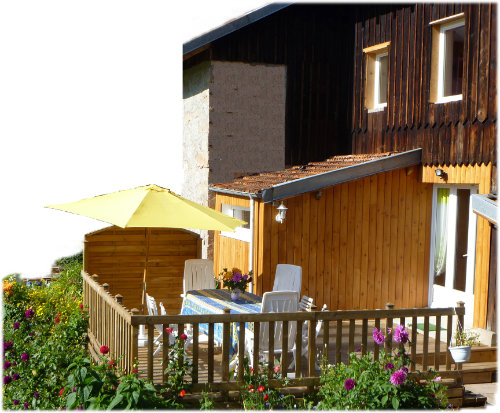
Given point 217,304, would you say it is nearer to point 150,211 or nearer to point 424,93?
point 150,211

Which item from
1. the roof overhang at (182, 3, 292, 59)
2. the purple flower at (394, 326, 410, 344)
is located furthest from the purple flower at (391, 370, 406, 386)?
the roof overhang at (182, 3, 292, 59)

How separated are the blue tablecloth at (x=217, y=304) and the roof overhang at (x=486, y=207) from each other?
10.6 feet

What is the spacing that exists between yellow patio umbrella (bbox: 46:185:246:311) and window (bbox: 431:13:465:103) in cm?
504

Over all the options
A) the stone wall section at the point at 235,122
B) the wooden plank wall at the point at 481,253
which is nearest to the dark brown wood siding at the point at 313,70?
the stone wall section at the point at 235,122

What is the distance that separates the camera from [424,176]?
11.4 m

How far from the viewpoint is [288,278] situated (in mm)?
9758

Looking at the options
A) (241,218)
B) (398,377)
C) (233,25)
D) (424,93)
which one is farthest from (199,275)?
(233,25)

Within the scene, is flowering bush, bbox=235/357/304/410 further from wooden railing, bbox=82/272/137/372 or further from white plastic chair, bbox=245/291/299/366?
A: wooden railing, bbox=82/272/137/372

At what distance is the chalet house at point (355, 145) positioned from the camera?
10328 millimetres

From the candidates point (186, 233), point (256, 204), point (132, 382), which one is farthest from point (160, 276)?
point (132, 382)

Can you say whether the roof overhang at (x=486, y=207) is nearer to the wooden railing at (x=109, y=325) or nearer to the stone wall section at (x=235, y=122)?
the wooden railing at (x=109, y=325)

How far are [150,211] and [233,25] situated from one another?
20.3 feet

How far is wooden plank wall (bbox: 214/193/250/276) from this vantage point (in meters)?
11.5

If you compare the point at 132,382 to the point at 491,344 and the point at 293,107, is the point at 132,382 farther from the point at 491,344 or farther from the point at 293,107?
the point at 293,107
